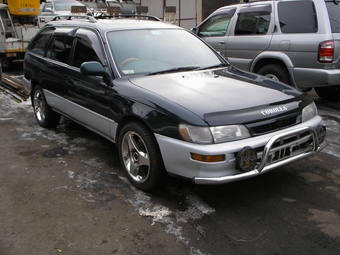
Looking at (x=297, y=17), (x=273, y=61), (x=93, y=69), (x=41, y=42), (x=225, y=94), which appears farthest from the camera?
(x=273, y=61)

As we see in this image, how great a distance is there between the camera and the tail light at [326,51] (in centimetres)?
619

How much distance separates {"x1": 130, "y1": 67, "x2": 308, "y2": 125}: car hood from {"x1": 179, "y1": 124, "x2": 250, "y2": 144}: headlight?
2.4 inches

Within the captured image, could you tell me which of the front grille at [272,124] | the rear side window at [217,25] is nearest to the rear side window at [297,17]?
the rear side window at [217,25]

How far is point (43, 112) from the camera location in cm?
606

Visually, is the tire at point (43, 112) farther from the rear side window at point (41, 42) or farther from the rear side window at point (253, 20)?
the rear side window at point (253, 20)

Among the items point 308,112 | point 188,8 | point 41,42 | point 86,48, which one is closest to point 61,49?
point 86,48

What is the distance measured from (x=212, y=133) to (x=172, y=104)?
1.59 feet

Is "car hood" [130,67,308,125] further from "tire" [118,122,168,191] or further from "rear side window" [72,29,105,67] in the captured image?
"rear side window" [72,29,105,67]

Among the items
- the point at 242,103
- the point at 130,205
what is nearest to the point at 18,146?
the point at 130,205

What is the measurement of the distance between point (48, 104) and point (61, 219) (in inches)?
109

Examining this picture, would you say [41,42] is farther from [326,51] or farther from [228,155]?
[326,51]

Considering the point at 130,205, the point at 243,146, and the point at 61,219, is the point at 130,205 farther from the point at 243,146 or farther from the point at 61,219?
the point at 243,146

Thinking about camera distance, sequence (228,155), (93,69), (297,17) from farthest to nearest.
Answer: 1. (297,17)
2. (93,69)
3. (228,155)

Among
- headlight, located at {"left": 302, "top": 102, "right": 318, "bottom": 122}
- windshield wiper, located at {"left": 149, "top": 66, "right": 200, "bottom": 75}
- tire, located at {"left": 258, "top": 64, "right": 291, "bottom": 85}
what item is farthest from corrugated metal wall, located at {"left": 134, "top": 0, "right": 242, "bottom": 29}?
headlight, located at {"left": 302, "top": 102, "right": 318, "bottom": 122}
